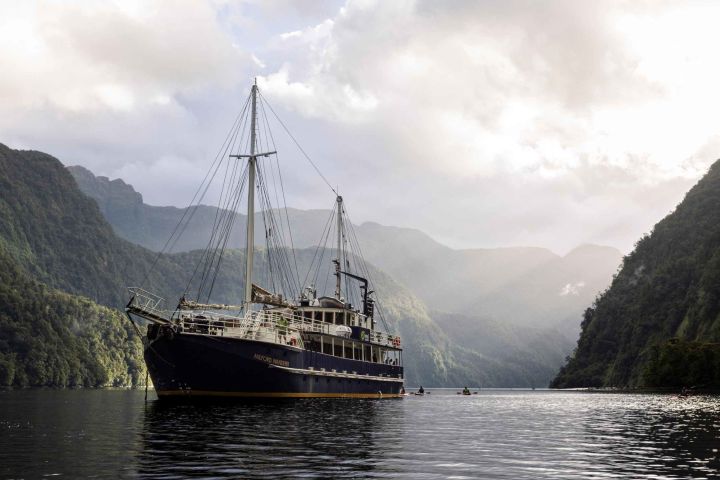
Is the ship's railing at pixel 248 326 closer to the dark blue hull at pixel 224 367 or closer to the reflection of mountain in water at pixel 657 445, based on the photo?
the dark blue hull at pixel 224 367

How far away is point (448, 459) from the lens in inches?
967

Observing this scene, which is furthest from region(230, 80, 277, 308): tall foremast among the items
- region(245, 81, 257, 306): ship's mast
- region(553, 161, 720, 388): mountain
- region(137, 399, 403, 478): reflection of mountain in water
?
region(553, 161, 720, 388): mountain

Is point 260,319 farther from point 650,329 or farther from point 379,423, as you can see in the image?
point 650,329

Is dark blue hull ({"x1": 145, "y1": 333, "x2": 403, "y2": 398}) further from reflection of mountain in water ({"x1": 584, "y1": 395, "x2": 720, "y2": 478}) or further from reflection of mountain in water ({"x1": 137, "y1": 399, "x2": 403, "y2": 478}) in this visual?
reflection of mountain in water ({"x1": 584, "y1": 395, "x2": 720, "y2": 478})

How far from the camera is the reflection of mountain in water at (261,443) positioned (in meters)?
21.5

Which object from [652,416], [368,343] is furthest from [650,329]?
[652,416]

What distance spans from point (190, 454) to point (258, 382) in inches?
1439

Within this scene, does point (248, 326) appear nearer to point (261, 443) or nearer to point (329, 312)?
point (329, 312)

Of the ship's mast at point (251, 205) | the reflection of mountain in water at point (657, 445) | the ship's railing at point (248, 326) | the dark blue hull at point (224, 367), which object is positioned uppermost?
the ship's mast at point (251, 205)

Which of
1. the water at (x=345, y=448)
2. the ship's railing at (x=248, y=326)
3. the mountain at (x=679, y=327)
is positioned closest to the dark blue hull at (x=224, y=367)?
the ship's railing at (x=248, y=326)

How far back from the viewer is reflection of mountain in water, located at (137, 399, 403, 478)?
21516 millimetres

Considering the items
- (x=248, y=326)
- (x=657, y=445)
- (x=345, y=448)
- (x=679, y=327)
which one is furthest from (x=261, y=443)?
(x=679, y=327)

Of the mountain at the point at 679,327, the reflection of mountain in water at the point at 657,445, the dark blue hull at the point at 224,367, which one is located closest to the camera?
the reflection of mountain in water at the point at 657,445

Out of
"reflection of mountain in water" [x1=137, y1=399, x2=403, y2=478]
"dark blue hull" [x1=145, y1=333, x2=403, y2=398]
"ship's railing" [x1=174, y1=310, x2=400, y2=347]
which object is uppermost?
"ship's railing" [x1=174, y1=310, x2=400, y2=347]
